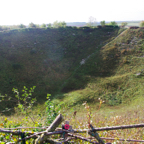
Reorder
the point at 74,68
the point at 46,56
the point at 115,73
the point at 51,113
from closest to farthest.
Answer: the point at 51,113 → the point at 115,73 → the point at 74,68 → the point at 46,56

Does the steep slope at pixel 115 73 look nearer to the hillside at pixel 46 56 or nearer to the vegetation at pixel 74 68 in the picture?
the vegetation at pixel 74 68

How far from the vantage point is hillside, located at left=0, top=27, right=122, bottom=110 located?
20794 mm

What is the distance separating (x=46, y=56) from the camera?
29.0 meters

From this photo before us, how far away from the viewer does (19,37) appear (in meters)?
31.1

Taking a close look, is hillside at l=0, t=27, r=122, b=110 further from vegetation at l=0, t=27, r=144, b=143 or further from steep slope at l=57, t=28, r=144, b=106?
steep slope at l=57, t=28, r=144, b=106

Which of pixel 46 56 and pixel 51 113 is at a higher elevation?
pixel 46 56

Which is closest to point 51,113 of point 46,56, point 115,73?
point 115,73

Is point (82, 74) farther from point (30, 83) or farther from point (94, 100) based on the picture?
point (30, 83)

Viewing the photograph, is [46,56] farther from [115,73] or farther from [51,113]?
[51,113]

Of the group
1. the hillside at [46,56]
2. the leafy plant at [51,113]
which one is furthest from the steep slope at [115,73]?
the leafy plant at [51,113]

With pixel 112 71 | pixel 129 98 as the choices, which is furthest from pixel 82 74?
pixel 129 98

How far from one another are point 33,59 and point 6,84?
9.43m

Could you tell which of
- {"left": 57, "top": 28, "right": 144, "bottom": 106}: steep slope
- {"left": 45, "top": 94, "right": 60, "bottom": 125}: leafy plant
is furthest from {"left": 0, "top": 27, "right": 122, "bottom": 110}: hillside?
{"left": 45, "top": 94, "right": 60, "bottom": 125}: leafy plant

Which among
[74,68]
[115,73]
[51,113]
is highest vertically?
[51,113]
